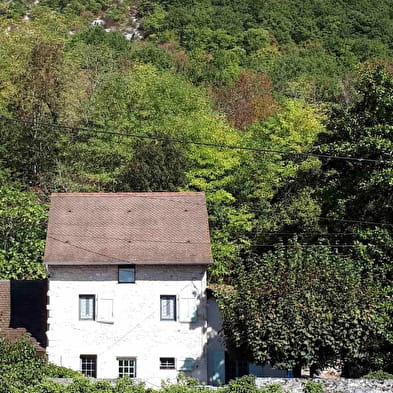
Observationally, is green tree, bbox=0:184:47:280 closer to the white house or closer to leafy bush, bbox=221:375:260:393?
the white house

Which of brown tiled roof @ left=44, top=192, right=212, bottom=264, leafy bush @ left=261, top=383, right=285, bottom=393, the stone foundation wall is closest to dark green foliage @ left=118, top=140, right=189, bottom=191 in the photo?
brown tiled roof @ left=44, top=192, right=212, bottom=264

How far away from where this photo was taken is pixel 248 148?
36812mm

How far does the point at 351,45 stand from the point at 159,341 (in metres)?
71.0

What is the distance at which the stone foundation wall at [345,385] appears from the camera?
98.3 ft

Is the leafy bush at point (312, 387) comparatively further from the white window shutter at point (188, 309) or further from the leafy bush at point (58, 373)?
the white window shutter at point (188, 309)

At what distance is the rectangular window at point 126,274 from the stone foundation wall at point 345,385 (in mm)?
8270

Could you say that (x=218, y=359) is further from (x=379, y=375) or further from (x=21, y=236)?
(x=21, y=236)

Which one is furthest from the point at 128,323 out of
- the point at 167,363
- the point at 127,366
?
the point at 167,363

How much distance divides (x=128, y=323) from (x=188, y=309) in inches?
85.2

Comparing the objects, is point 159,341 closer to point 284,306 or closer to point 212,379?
point 212,379

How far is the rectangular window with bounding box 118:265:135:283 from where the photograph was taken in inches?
1463

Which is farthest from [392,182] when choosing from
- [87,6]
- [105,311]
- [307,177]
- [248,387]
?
[87,6]

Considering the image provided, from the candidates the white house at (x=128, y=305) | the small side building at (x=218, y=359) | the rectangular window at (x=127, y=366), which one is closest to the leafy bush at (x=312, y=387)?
the small side building at (x=218, y=359)

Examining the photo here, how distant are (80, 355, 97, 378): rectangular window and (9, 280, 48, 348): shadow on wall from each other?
1.45m
